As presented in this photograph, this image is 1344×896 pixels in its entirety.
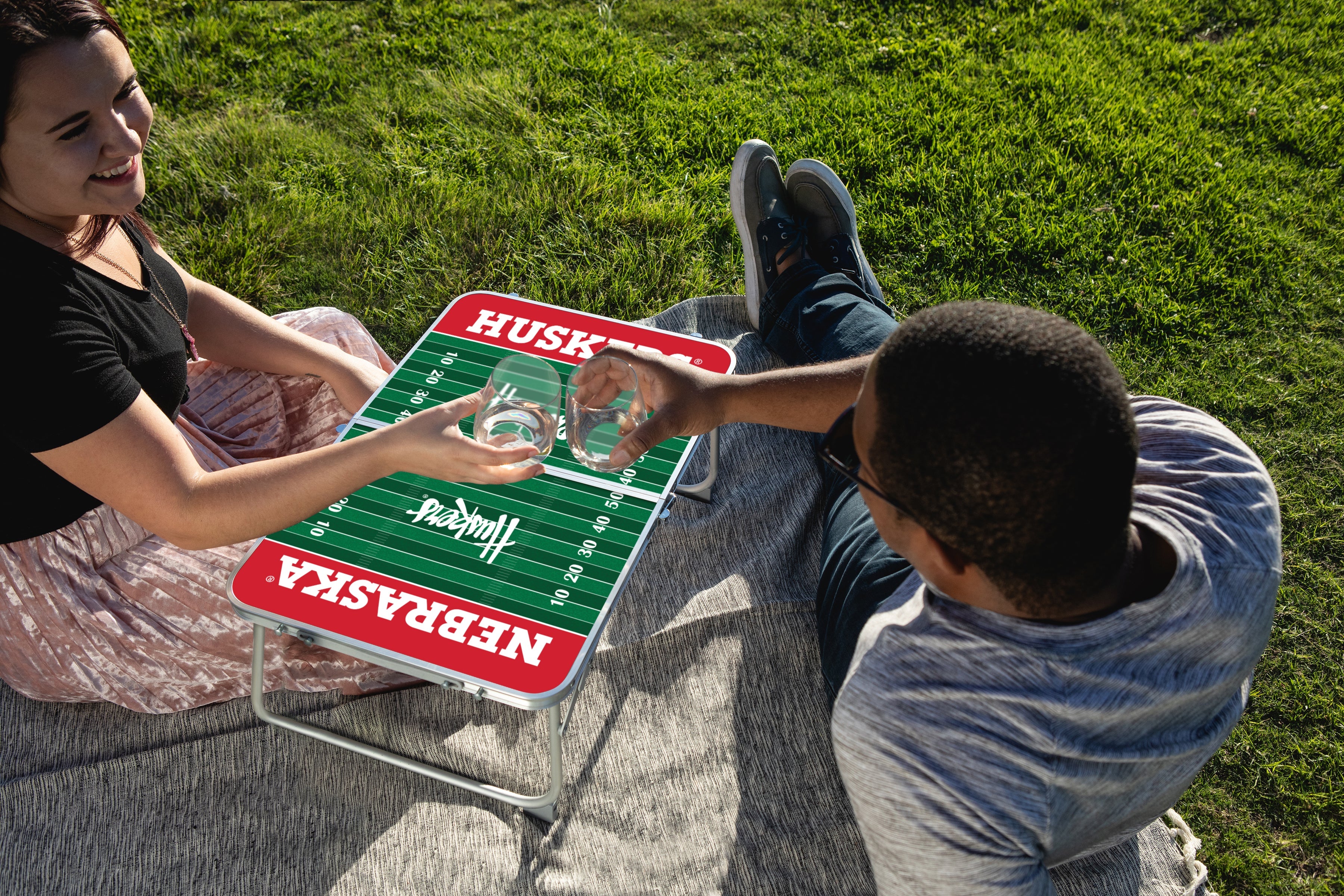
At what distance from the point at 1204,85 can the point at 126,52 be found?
5418 millimetres

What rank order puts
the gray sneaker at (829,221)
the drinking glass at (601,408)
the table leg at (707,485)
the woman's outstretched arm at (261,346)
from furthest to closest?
1. the gray sneaker at (829,221)
2. the table leg at (707,485)
3. the woman's outstretched arm at (261,346)
4. the drinking glass at (601,408)

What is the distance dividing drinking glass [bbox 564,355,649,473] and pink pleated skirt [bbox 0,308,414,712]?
3.42 feet

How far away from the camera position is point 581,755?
299cm

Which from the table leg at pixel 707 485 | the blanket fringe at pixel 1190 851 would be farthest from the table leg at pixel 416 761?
the blanket fringe at pixel 1190 851

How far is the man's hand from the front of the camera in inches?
108

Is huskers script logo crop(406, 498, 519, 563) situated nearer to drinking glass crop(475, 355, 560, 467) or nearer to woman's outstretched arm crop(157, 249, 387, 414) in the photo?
drinking glass crop(475, 355, 560, 467)

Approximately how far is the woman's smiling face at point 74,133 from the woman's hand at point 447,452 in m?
0.94

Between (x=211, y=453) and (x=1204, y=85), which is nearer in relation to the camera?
(x=211, y=453)

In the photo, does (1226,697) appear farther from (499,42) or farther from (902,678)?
(499,42)

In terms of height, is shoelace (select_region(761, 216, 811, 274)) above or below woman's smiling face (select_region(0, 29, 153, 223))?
below

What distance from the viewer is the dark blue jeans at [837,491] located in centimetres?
266

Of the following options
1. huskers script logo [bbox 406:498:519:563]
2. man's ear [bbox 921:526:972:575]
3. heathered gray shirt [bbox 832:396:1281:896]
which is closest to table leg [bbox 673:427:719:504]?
huskers script logo [bbox 406:498:519:563]

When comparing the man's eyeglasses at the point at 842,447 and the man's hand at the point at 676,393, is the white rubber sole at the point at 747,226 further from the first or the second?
the man's eyeglasses at the point at 842,447

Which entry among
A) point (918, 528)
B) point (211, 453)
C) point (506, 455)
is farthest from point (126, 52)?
point (918, 528)
